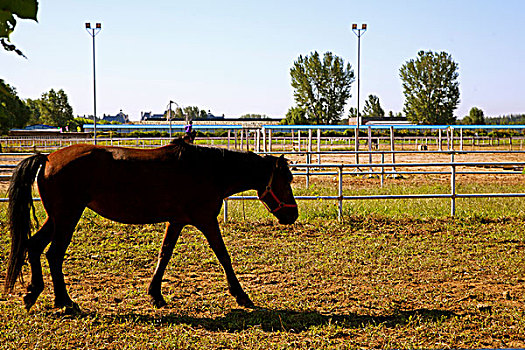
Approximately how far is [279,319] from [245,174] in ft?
5.11

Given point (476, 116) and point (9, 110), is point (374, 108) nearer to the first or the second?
point (476, 116)

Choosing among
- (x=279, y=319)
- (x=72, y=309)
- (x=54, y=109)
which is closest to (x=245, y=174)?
(x=279, y=319)

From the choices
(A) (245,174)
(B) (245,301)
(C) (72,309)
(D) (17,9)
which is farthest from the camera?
(A) (245,174)

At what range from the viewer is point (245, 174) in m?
5.64

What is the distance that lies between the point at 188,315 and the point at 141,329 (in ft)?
1.79

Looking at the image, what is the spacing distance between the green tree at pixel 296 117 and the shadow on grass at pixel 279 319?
63.2 meters

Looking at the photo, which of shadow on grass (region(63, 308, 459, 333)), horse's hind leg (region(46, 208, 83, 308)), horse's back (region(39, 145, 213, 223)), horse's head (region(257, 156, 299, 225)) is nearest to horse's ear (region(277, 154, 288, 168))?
horse's head (region(257, 156, 299, 225))

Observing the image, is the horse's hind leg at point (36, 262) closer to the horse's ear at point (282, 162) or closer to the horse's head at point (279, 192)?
the horse's head at point (279, 192)

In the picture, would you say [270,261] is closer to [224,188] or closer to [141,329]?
[224,188]

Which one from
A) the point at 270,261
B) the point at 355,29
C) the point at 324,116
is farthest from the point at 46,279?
the point at 324,116

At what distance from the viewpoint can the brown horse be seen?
5.09 metres

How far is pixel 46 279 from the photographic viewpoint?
20.7 ft

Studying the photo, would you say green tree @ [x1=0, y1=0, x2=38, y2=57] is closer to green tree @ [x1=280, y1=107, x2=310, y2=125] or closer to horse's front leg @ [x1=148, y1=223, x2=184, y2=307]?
horse's front leg @ [x1=148, y1=223, x2=184, y2=307]

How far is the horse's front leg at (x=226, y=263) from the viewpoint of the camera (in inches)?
208
